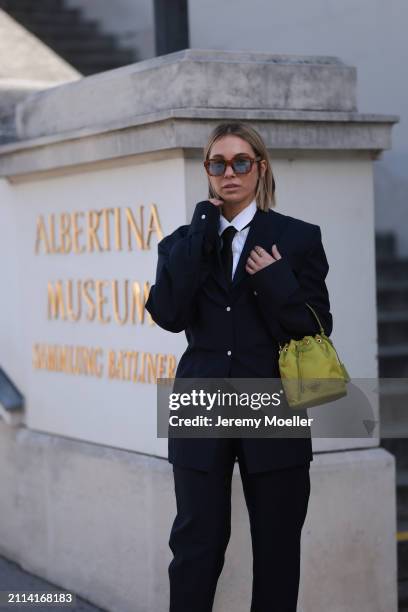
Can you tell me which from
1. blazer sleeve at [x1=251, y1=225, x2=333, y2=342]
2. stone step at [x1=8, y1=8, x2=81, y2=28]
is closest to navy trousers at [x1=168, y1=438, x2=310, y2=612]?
blazer sleeve at [x1=251, y1=225, x2=333, y2=342]

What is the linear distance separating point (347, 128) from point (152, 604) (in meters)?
2.27

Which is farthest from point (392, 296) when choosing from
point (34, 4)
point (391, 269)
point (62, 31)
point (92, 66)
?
point (34, 4)

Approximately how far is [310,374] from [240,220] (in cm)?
59

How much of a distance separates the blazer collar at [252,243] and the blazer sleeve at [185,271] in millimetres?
46

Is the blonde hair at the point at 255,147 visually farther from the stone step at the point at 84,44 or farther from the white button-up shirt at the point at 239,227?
the stone step at the point at 84,44

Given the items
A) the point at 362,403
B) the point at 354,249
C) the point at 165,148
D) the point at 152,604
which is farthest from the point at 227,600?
the point at 165,148

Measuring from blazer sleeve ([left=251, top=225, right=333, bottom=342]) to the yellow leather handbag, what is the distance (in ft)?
0.24

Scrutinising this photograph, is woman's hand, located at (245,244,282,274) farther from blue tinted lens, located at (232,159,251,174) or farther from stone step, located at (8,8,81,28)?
stone step, located at (8,8,81,28)

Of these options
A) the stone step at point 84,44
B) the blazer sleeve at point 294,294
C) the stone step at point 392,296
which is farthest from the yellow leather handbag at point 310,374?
the stone step at point 84,44

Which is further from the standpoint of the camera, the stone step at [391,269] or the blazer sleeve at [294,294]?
the stone step at [391,269]

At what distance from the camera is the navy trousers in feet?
12.6

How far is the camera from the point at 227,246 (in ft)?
12.7

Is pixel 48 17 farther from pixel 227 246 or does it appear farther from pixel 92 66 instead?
pixel 227 246

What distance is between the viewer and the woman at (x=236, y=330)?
3.76m
